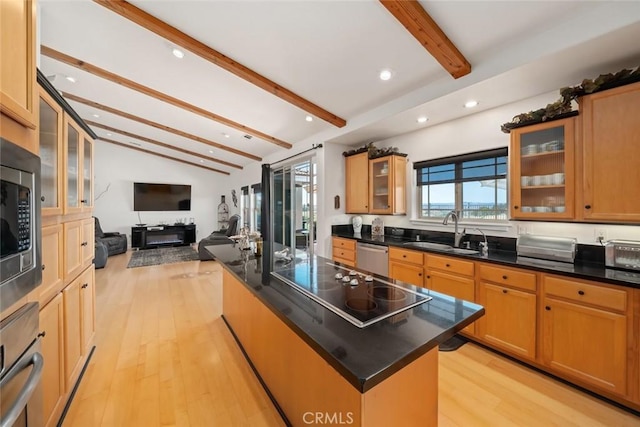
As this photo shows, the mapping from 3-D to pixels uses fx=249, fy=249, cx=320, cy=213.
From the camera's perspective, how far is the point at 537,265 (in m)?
2.02

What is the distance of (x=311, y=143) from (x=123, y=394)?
408 centimetres

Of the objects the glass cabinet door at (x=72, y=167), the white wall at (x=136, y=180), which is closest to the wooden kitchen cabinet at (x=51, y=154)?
the glass cabinet door at (x=72, y=167)

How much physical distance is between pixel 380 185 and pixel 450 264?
1631mm

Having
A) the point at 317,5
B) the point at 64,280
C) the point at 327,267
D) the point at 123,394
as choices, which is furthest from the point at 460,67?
the point at 123,394

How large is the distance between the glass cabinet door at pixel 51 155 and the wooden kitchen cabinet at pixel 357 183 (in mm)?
3339

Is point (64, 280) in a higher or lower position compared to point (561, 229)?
lower

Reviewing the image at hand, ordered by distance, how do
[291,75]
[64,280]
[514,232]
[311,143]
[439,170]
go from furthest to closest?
[311,143]
[439,170]
[291,75]
[514,232]
[64,280]

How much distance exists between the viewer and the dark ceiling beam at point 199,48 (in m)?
2.19

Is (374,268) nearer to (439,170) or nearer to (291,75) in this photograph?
(439,170)

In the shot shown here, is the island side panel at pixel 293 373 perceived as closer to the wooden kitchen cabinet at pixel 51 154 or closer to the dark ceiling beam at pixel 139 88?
the wooden kitchen cabinet at pixel 51 154

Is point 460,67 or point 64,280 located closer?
point 64,280

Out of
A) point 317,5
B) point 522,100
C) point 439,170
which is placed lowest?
point 439,170

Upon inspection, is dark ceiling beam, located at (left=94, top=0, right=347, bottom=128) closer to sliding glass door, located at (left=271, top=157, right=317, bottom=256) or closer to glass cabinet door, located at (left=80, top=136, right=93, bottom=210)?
glass cabinet door, located at (left=80, top=136, right=93, bottom=210)

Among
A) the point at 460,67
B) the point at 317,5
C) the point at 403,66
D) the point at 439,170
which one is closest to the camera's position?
the point at 317,5
